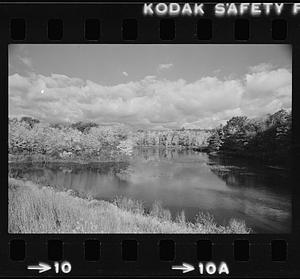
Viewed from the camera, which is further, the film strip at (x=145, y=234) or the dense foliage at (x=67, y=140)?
the dense foliage at (x=67, y=140)

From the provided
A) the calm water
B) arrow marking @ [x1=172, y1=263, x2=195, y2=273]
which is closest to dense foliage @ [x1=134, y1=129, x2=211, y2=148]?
the calm water

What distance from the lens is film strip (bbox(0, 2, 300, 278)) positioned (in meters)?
3.68

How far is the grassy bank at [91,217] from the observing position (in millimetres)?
3805

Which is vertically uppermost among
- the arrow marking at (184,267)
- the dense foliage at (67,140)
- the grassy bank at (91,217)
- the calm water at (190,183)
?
the dense foliage at (67,140)

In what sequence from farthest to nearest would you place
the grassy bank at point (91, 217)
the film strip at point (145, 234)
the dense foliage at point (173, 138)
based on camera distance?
the dense foliage at point (173, 138), the grassy bank at point (91, 217), the film strip at point (145, 234)

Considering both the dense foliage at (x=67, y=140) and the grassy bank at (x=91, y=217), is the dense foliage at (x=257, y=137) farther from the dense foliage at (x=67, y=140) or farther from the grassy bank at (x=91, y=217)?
the dense foliage at (x=67, y=140)

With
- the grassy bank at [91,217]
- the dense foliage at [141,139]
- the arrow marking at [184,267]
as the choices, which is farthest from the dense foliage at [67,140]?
the arrow marking at [184,267]

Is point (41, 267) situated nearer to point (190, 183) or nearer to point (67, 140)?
point (67, 140)

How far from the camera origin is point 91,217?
152 inches

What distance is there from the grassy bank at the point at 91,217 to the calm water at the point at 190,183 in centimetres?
10

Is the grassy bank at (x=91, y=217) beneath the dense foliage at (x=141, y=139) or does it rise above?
beneath

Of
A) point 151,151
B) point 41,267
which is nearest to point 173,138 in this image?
point 151,151

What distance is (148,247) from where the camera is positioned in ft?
12.3

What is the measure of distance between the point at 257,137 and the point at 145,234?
188cm
